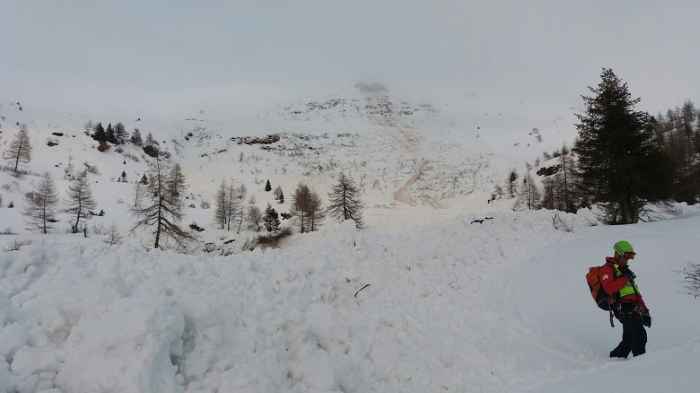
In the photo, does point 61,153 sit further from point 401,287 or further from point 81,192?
point 401,287

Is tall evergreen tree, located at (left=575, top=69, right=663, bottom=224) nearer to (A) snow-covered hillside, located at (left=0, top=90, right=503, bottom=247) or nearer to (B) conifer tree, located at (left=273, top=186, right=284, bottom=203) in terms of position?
(A) snow-covered hillside, located at (left=0, top=90, right=503, bottom=247)

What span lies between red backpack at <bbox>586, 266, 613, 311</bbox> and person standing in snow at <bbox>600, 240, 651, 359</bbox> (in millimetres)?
88

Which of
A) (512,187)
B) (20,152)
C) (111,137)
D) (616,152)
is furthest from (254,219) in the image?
(111,137)

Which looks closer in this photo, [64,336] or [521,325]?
[64,336]

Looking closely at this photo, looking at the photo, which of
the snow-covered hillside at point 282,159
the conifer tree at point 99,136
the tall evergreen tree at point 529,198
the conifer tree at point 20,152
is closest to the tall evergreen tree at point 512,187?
the tall evergreen tree at point 529,198

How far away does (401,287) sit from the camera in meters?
10.2

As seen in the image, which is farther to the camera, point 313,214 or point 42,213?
point 313,214

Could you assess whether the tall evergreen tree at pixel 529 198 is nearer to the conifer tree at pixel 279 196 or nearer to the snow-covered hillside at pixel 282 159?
the snow-covered hillside at pixel 282 159

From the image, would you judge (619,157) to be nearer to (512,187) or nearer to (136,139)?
(512,187)

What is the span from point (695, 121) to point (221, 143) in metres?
124

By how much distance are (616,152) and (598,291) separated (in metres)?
18.2

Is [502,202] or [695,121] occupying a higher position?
[695,121]

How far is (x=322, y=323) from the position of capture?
6.54 m

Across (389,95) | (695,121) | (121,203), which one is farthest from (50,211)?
(695,121)
